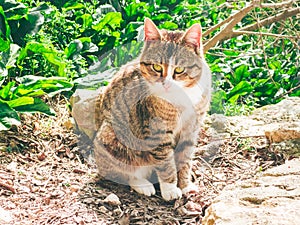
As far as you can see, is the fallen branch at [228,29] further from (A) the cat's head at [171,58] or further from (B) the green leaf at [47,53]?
(A) the cat's head at [171,58]

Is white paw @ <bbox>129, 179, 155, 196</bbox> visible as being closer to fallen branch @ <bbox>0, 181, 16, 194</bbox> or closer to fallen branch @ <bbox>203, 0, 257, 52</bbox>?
fallen branch @ <bbox>0, 181, 16, 194</bbox>

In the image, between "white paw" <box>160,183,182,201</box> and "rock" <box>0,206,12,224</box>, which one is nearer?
"rock" <box>0,206,12,224</box>

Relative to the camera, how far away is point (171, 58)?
3.30 meters

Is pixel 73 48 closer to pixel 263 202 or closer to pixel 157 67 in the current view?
pixel 157 67

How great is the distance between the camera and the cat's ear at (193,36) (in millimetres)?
3276

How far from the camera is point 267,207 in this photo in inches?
104

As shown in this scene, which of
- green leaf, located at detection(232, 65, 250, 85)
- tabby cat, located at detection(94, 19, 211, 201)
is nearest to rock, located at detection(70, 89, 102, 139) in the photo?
tabby cat, located at detection(94, 19, 211, 201)

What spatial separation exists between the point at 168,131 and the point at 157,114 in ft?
0.45

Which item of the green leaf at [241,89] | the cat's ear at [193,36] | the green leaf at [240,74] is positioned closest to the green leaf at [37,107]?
the cat's ear at [193,36]

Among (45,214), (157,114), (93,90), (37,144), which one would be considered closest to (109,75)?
(93,90)

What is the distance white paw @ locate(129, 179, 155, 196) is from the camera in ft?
11.9

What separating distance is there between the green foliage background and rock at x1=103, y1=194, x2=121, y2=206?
97cm

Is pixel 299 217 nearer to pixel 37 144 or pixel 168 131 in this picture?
pixel 168 131

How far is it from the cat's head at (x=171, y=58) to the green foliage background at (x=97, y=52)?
45.9 inches
